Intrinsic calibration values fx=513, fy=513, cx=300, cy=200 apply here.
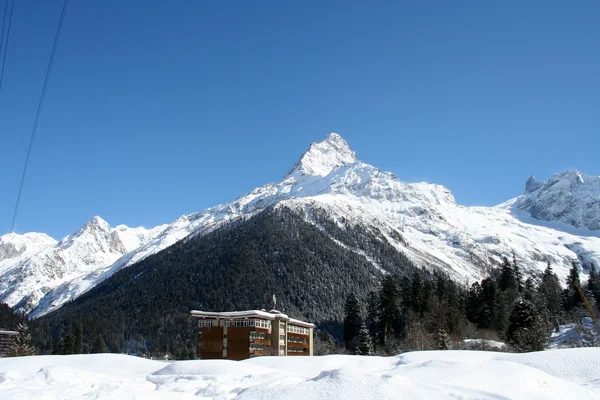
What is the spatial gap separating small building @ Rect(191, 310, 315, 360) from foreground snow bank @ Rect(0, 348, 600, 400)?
139 feet

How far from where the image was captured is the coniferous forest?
70.7m

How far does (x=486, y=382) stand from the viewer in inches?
611

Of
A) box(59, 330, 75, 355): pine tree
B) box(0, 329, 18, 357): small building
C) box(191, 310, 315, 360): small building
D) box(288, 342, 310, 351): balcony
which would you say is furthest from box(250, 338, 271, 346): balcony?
box(0, 329, 18, 357): small building

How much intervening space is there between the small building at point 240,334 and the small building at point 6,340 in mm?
46693

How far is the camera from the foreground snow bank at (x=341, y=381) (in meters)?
12.9

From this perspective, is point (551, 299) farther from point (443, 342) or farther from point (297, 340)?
point (443, 342)

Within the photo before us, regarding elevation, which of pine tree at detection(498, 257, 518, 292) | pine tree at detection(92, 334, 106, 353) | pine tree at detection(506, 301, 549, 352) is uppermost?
pine tree at detection(498, 257, 518, 292)

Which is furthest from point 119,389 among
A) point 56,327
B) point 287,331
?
point 56,327

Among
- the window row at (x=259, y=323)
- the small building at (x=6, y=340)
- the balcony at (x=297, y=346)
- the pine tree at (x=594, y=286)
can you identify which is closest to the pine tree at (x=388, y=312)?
the balcony at (x=297, y=346)

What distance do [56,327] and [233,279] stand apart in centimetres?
6267

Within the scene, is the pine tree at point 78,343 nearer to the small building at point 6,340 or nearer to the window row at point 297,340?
the small building at point 6,340

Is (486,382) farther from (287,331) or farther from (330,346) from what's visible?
(330,346)

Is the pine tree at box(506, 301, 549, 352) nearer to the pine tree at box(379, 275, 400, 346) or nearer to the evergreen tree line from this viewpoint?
the evergreen tree line

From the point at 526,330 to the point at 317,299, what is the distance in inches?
3745
